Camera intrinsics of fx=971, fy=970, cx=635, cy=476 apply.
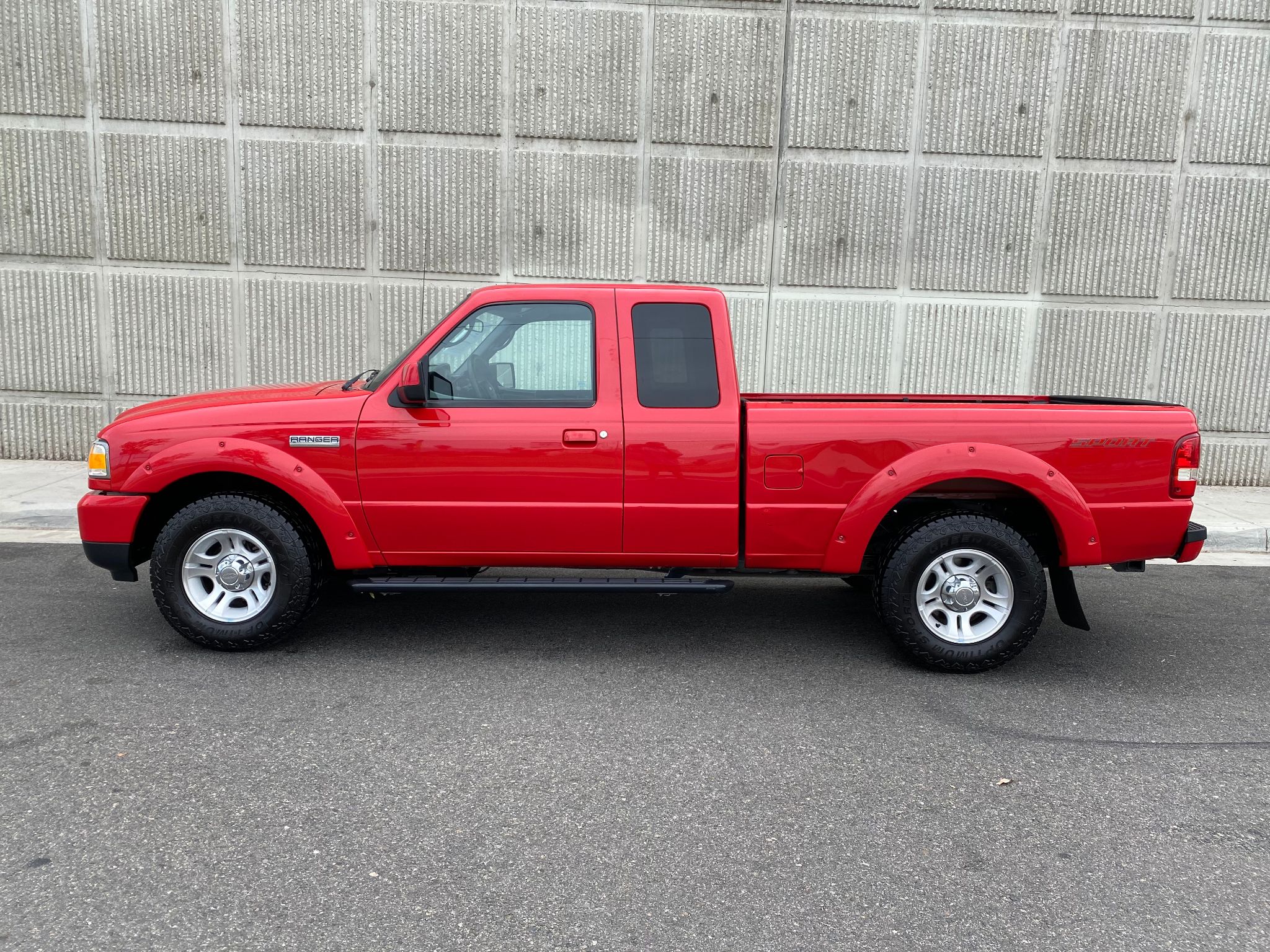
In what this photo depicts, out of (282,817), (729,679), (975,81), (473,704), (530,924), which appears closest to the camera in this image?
(530,924)

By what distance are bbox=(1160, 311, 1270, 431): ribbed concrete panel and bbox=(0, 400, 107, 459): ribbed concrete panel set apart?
1126 centimetres

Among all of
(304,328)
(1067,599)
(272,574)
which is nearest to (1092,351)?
(1067,599)

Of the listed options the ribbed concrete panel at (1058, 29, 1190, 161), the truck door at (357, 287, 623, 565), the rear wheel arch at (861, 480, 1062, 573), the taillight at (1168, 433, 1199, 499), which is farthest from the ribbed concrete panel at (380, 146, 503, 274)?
the taillight at (1168, 433, 1199, 499)

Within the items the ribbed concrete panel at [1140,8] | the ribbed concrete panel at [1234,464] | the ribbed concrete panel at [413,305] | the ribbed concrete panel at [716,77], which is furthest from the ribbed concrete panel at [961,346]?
the ribbed concrete panel at [413,305]

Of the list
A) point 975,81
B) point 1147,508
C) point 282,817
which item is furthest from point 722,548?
point 975,81

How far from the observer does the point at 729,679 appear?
4.89 metres

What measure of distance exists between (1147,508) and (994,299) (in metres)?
5.61

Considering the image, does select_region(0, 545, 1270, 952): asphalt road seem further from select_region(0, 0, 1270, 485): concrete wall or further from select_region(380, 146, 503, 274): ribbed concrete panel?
select_region(380, 146, 503, 274): ribbed concrete panel

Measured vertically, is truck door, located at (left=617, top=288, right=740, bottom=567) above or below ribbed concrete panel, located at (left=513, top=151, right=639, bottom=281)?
below

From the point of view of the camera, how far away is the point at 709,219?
391 inches

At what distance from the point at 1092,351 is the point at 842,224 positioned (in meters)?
2.98

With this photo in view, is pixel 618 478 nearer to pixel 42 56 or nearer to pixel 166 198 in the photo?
pixel 166 198

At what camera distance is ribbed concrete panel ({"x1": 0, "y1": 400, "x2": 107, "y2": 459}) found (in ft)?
33.4

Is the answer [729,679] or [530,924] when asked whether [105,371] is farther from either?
[530,924]
